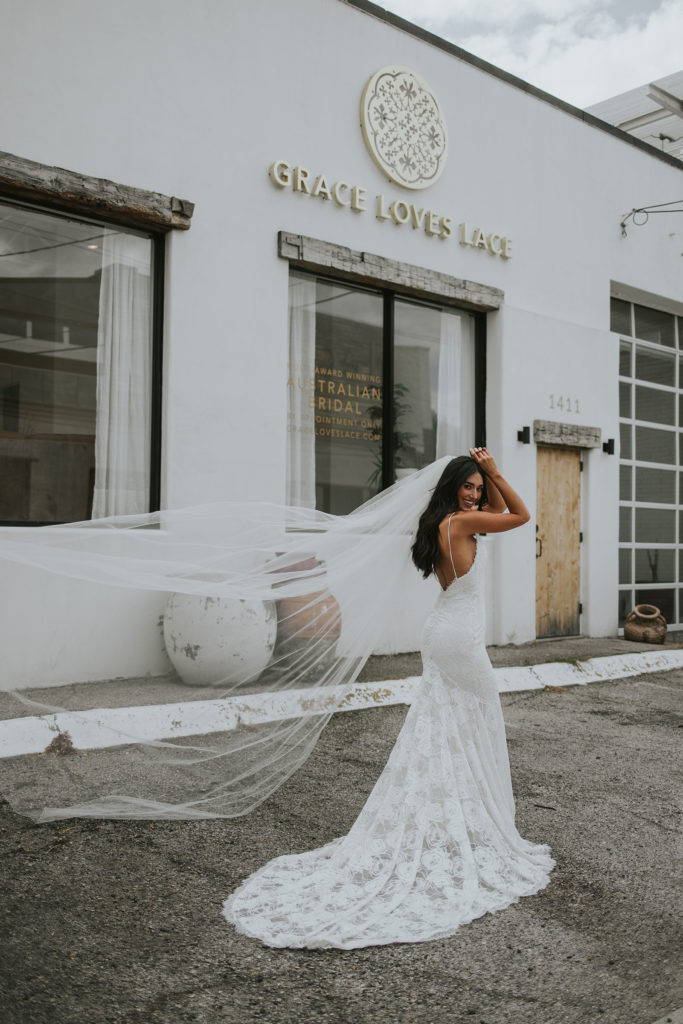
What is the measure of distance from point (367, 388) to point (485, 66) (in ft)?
13.4

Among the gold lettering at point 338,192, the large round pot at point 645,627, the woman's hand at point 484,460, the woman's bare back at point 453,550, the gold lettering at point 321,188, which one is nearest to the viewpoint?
the woman's bare back at point 453,550

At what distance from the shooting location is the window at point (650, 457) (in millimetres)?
12000

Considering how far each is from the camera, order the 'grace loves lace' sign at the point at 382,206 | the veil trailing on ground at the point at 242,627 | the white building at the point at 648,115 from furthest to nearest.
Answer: the white building at the point at 648,115, the 'grace loves lace' sign at the point at 382,206, the veil trailing on ground at the point at 242,627

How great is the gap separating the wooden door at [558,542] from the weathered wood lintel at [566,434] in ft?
0.61

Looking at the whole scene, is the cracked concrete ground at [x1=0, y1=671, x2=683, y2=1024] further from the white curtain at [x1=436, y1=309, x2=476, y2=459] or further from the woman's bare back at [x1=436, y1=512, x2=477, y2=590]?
the white curtain at [x1=436, y1=309, x2=476, y2=459]

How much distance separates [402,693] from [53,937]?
14.2 feet

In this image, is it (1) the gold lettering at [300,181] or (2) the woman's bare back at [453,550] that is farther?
(1) the gold lettering at [300,181]

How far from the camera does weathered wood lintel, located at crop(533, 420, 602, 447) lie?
10.0 m

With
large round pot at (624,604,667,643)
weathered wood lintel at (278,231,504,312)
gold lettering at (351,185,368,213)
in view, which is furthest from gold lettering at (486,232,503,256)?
large round pot at (624,604,667,643)

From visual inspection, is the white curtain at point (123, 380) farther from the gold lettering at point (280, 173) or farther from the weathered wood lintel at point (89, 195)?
the gold lettering at point (280, 173)

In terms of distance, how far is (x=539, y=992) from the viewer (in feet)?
8.68

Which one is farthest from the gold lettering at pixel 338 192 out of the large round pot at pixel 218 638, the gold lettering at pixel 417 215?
the large round pot at pixel 218 638

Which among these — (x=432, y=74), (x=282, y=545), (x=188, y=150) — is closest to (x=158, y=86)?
(x=188, y=150)

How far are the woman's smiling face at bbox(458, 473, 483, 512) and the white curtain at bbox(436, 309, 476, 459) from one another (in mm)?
5566
